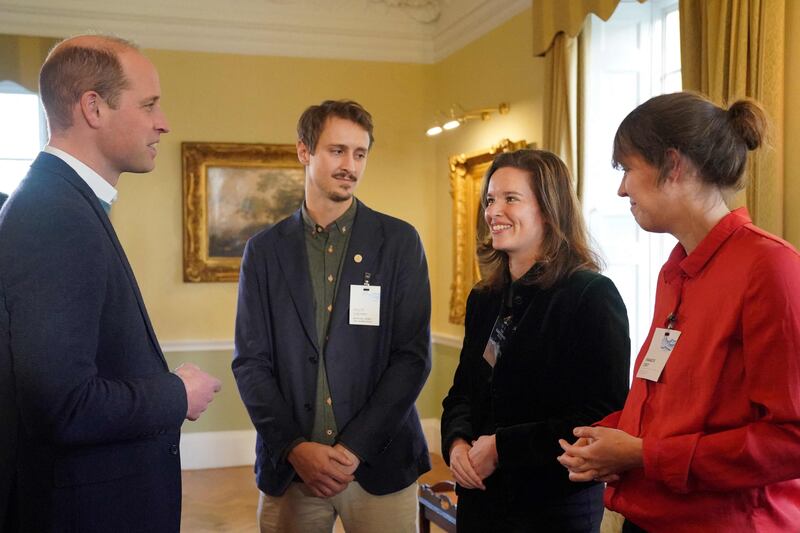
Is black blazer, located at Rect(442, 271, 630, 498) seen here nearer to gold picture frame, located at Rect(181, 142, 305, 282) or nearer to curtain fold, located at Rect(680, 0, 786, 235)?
curtain fold, located at Rect(680, 0, 786, 235)

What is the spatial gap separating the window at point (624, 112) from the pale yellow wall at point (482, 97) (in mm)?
541

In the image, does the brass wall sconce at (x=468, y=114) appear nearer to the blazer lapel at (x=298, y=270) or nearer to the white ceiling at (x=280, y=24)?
the white ceiling at (x=280, y=24)

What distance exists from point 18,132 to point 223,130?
1.50 m

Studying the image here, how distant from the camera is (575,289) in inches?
79.1

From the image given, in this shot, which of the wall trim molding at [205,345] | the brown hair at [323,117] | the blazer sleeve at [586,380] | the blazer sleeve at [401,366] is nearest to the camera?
the blazer sleeve at [586,380]

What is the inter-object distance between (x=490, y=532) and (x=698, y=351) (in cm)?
81

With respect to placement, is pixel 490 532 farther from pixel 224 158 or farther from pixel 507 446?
pixel 224 158

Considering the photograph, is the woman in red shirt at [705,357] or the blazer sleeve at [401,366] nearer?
the woman in red shirt at [705,357]

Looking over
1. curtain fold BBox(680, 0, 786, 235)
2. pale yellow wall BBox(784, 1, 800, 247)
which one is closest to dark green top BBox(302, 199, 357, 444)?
curtain fold BBox(680, 0, 786, 235)

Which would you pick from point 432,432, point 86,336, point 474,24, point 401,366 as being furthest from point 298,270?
point 432,432

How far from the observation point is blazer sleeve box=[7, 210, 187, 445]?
1492 millimetres

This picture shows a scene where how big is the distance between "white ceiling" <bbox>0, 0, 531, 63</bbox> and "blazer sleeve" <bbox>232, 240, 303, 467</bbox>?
3672 mm

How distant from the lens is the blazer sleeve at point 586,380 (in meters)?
1.93

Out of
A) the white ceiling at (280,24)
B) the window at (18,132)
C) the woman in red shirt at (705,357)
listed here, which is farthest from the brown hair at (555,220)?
the window at (18,132)
